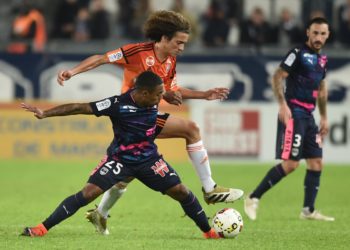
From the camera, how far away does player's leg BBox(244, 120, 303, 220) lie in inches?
444

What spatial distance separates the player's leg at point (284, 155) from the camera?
1128cm

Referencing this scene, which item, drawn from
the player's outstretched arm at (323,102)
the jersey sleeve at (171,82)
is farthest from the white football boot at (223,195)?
the player's outstretched arm at (323,102)

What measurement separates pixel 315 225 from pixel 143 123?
285 cm

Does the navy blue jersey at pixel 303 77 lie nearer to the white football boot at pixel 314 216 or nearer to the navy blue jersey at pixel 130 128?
the white football boot at pixel 314 216

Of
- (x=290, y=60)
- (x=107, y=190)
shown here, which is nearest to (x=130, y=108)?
(x=107, y=190)

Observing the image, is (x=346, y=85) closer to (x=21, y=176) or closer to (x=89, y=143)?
(x=89, y=143)

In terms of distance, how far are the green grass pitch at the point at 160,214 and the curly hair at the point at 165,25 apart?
1.97m

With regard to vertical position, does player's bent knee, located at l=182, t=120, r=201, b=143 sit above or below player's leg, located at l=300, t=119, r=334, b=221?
above

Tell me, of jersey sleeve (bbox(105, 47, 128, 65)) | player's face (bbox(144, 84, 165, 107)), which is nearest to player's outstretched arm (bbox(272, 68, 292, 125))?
jersey sleeve (bbox(105, 47, 128, 65))

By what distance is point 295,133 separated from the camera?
11273 mm

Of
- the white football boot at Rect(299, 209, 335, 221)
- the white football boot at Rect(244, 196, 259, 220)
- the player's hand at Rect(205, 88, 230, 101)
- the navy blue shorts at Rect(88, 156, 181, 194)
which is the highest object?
the player's hand at Rect(205, 88, 230, 101)

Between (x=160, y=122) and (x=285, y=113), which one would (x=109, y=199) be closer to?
(x=160, y=122)

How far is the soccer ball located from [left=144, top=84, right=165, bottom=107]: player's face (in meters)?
1.30

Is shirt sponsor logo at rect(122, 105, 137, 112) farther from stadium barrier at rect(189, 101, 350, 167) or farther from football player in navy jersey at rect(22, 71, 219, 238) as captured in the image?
stadium barrier at rect(189, 101, 350, 167)
